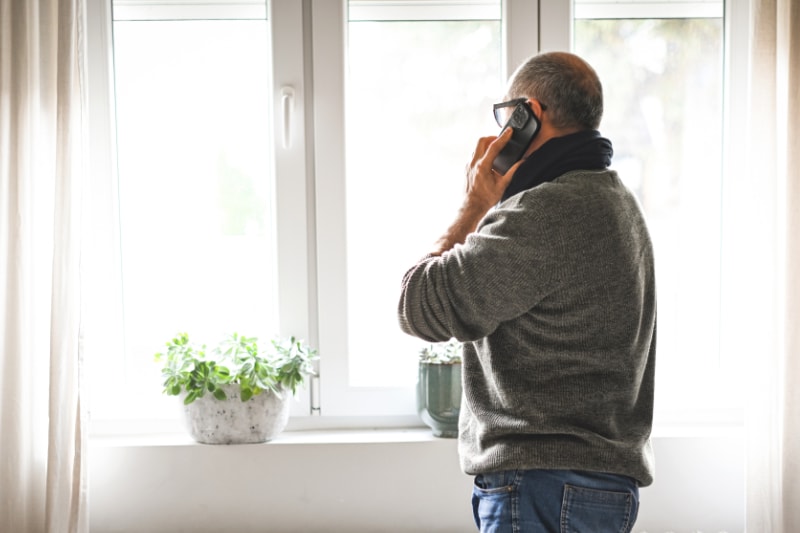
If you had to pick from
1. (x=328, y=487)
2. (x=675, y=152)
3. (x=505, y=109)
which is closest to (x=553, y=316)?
(x=505, y=109)

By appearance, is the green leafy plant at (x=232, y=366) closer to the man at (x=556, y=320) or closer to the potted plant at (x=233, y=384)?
the potted plant at (x=233, y=384)

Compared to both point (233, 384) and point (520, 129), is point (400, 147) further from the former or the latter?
point (520, 129)

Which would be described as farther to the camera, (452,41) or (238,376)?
(452,41)

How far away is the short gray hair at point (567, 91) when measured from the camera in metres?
1.27

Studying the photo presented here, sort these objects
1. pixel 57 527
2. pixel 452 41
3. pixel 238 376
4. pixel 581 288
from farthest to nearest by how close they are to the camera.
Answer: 1. pixel 452 41
2. pixel 238 376
3. pixel 57 527
4. pixel 581 288

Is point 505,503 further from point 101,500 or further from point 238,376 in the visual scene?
point 101,500

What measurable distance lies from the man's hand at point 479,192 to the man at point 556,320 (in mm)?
48

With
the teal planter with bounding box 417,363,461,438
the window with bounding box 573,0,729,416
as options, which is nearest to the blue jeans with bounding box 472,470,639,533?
the teal planter with bounding box 417,363,461,438

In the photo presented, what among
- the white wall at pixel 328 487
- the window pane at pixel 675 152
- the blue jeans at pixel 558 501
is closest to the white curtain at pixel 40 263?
the white wall at pixel 328 487

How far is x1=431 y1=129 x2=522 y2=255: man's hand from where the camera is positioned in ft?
4.34

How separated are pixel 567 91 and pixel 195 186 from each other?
1.18 m

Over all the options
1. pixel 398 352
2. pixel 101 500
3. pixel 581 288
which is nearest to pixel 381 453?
pixel 398 352

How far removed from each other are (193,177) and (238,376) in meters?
0.54

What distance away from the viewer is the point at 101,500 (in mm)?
1994
